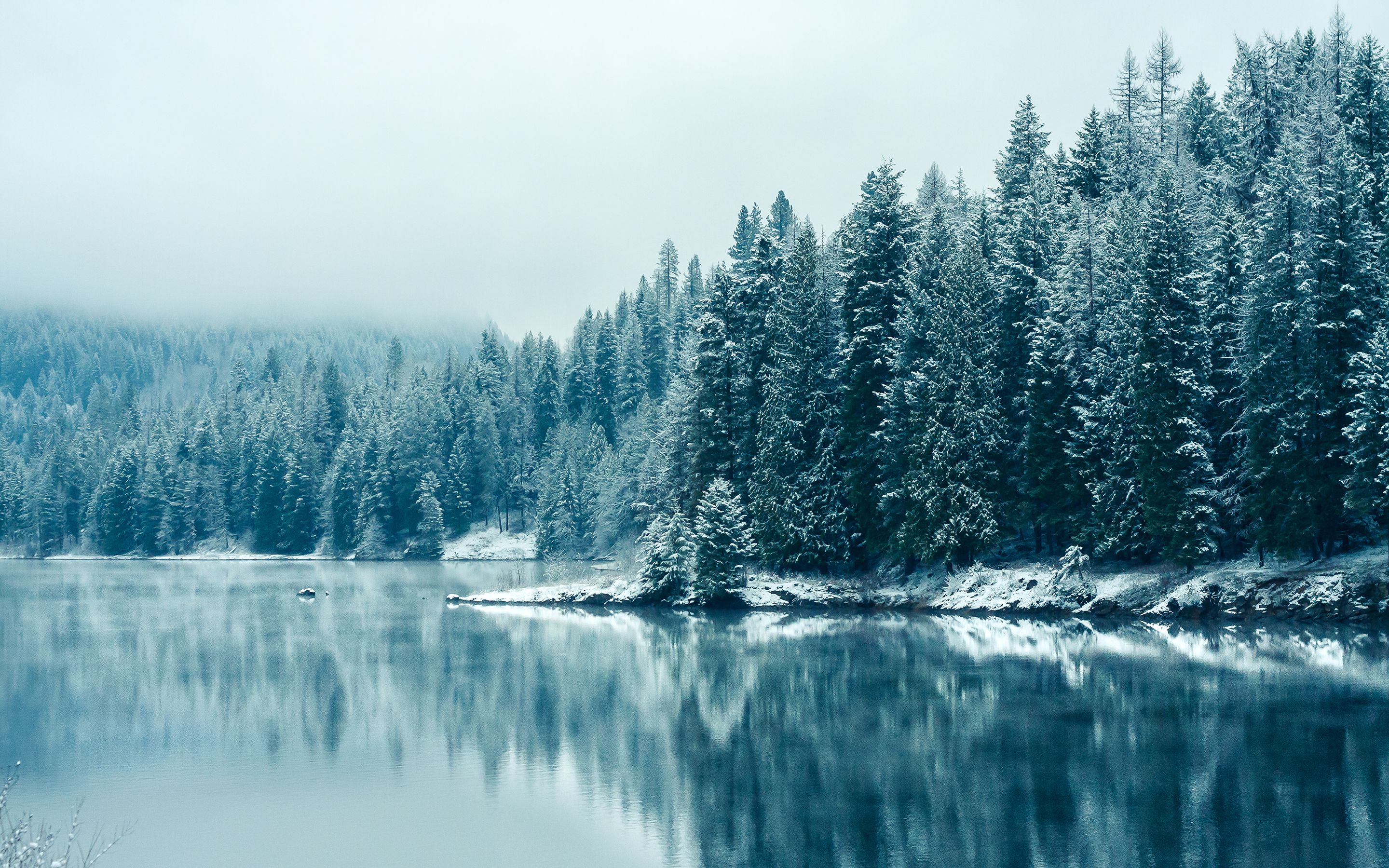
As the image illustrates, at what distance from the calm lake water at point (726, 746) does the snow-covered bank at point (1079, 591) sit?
2805 mm

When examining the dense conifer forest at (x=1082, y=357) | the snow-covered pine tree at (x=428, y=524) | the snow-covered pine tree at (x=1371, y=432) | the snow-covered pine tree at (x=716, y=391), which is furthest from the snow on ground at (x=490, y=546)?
the snow-covered pine tree at (x=1371, y=432)

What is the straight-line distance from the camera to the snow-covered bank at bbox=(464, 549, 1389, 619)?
42656 mm

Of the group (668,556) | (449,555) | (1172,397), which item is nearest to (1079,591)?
(1172,397)

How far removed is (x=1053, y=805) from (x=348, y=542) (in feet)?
385

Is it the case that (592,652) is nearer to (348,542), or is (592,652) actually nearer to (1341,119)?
(1341,119)

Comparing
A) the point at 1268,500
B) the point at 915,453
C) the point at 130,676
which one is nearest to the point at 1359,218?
the point at 1268,500

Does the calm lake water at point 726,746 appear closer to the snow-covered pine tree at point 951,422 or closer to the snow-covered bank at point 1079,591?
the snow-covered bank at point 1079,591

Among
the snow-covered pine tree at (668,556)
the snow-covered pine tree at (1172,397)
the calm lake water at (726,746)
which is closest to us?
the calm lake water at (726,746)

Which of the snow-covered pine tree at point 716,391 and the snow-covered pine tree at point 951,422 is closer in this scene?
the snow-covered pine tree at point 951,422

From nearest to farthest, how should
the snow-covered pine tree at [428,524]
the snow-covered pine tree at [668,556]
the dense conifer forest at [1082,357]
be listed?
the dense conifer forest at [1082,357]
the snow-covered pine tree at [668,556]
the snow-covered pine tree at [428,524]

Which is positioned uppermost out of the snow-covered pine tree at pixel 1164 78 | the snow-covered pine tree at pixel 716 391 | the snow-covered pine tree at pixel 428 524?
the snow-covered pine tree at pixel 1164 78

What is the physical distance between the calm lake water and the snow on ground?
70753 millimetres

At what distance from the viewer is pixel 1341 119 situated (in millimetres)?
56938

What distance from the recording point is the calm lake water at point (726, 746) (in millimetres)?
17953
